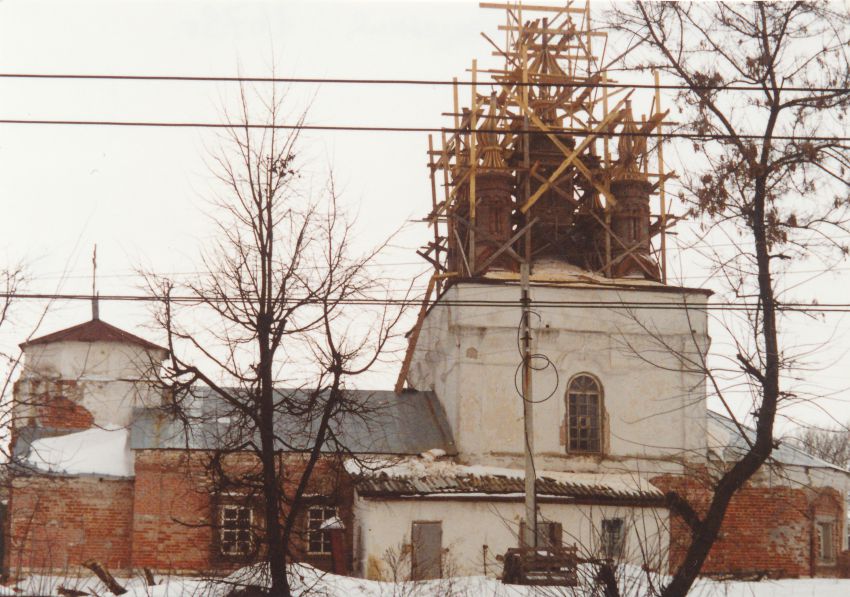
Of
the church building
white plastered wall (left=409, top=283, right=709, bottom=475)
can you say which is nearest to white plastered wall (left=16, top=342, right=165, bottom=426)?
the church building

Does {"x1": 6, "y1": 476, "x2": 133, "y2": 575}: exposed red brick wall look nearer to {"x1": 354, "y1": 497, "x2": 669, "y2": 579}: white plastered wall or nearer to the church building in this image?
the church building

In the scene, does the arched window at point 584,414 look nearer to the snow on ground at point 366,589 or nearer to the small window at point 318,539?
the small window at point 318,539

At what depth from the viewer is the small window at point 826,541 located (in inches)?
1184

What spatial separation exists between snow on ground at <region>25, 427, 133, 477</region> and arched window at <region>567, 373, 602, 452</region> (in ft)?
34.7

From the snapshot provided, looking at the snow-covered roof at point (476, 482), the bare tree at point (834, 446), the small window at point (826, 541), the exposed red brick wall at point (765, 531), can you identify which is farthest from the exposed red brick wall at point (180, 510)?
the bare tree at point (834, 446)

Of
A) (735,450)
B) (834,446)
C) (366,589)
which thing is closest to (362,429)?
(735,450)

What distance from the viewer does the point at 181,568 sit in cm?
2641

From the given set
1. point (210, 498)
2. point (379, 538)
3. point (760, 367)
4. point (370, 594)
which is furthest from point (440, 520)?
point (760, 367)

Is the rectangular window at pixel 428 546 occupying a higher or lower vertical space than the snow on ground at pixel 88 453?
lower

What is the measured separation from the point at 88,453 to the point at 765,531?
16526mm

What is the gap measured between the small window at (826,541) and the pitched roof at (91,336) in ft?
58.2

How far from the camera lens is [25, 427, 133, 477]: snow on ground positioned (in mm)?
27984

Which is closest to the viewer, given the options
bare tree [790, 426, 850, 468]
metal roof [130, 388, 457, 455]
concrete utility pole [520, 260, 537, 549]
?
concrete utility pole [520, 260, 537, 549]

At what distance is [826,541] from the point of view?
3041cm
